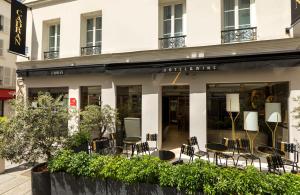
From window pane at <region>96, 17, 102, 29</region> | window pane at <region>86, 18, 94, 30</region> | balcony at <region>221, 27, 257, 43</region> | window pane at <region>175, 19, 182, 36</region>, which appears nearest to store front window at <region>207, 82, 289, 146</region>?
balcony at <region>221, 27, 257, 43</region>

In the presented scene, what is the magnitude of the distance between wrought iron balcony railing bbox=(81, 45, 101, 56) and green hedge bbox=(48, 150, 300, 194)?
6.73 metres

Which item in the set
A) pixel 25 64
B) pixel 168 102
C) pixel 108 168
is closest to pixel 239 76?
pixel 168 102

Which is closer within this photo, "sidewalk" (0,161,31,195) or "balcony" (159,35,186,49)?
"sidewalk" (0,161,31,195)

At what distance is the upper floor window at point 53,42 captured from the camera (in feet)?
37.9

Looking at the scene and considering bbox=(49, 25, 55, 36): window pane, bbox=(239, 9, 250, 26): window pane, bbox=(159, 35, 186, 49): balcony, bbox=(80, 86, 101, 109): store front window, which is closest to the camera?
bbox=(239, 9, 250, 26): window pane

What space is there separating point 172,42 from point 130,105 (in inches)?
140

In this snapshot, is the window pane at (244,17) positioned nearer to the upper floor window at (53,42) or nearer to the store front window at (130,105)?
the store front window at (130,105)

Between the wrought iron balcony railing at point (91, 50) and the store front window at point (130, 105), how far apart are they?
2.37 metres

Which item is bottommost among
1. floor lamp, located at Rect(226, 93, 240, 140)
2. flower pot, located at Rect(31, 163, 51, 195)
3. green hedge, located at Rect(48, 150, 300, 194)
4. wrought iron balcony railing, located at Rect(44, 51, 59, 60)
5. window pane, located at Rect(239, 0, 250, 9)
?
flower pot, located at Rect(31, 163, 51, 195)

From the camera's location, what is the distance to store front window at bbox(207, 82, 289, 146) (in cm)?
758

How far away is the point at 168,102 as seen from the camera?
10.8m

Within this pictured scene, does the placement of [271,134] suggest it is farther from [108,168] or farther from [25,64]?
[25,64]

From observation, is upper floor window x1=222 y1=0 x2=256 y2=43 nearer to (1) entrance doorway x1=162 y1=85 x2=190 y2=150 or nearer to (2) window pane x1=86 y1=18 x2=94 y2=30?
(1) entrance doorway x1=162 y1=85 x2=190 y2=150

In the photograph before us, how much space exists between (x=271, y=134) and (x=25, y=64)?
13.2 meters
